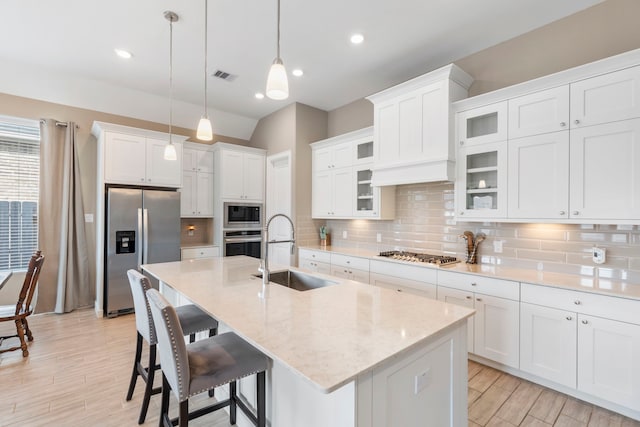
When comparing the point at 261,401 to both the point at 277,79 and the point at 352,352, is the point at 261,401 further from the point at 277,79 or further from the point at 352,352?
the point at 277,79

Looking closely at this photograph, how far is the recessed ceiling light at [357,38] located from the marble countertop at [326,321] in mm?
2375

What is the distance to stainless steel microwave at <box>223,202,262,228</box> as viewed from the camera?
4.98m

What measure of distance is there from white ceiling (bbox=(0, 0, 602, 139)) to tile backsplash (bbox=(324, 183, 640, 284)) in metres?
1.53

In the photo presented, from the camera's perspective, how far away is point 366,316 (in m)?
1.54

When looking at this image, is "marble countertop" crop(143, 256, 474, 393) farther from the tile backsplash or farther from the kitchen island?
the tile backsplash

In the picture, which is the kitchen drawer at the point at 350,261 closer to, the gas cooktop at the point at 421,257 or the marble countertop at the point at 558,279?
the gas cooktop at the point at 421,257

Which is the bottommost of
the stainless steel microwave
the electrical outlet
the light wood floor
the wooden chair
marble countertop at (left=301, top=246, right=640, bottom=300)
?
the light wood floor

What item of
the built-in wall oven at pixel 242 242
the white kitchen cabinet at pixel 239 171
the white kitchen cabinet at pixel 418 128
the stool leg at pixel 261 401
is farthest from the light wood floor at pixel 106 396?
the white kitchen cabinet at pixel 239 171

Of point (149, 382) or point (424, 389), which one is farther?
point (149, 382)

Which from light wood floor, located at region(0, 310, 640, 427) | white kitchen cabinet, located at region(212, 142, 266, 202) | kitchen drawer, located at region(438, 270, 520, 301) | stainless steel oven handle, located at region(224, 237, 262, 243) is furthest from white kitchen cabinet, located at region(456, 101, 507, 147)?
stainless steel oven handle, located at region(224, 237, 262, 243)

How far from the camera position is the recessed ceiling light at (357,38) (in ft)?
9.84

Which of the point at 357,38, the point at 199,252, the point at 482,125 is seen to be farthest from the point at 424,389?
the point at 199,252

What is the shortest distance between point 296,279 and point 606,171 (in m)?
2.48

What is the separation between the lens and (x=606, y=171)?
222 centimetres
